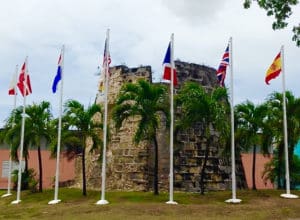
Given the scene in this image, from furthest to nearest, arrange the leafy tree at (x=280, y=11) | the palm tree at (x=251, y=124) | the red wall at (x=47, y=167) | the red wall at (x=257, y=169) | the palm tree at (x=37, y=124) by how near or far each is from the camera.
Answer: the red wall at (x=257, y=169)
the red wall at (x=47, y=167)
the palm tree at (x=37, y=124)
the palm tree at (x=251, y=124)
the leafy tree at (x=280, y=11)

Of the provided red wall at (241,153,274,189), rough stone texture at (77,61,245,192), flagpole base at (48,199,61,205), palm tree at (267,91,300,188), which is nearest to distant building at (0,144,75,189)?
rough stone texture at (77,61,245,192)

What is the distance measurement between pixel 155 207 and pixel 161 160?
7368 millimetres

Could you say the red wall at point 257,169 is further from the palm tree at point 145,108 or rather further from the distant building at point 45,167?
the palm tree at point 145,108

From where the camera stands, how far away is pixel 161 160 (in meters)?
24.6

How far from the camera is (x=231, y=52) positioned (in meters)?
20.9

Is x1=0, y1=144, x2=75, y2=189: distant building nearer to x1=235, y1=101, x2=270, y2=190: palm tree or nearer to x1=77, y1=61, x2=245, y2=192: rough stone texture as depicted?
x1=77, y1=61, x2=245, y2=192: rough stone texture

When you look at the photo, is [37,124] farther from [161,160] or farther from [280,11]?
[280,11]

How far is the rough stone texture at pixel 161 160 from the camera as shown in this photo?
2416 cm

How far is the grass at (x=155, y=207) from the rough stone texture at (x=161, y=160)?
173 centimetres

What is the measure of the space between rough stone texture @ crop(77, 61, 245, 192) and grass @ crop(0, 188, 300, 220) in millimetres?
1729

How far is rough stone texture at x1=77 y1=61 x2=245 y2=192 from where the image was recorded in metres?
24.2

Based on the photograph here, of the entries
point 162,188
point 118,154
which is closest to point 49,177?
point 118,154

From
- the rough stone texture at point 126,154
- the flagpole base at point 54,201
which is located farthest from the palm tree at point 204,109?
the flagpole base at point 54,201

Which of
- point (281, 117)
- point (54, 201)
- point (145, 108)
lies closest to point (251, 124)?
point (281, 117)
